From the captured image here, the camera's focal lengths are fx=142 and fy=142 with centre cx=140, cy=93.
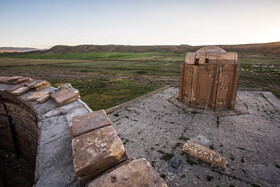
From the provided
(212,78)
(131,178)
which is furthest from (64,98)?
(212,78)

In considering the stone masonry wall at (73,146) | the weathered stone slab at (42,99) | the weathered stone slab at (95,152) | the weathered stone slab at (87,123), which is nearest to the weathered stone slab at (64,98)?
the stone masonry wall at (73,146)

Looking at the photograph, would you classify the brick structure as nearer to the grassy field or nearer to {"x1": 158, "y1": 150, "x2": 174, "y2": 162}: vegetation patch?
{"x1": 158, "y1": 150, "x2": 174, "y2": 162}: vegetation patch

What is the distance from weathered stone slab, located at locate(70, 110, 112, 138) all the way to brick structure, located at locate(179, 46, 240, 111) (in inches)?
326

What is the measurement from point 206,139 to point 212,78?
4.32 meters

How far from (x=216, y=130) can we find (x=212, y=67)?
3.97 metres

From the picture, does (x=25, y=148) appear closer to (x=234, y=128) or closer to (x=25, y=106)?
(x=25, y=106)

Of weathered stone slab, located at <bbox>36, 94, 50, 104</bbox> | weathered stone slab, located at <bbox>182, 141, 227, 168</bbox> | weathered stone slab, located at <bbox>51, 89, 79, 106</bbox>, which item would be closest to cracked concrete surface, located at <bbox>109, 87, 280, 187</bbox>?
weathered stone slab, located at <bbox>182, 141, 227, 168</bbox>

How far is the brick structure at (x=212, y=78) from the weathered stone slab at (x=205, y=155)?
4821 mm

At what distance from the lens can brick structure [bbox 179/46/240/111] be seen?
348 inches

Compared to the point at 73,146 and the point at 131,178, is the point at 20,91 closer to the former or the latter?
the point at 73,146

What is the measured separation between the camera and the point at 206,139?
6.57m

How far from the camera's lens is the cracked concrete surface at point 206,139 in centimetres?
456

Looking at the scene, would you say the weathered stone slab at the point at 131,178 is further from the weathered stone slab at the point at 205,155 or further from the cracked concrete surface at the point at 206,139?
the weathered stone slab at the point at 205,155

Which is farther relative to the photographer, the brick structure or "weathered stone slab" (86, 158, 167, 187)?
the brick structure
